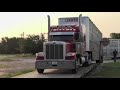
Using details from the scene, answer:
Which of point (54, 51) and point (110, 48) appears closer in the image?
point (54, 51)

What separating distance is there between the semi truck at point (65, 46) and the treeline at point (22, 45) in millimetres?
37126

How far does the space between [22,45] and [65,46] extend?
65526mm

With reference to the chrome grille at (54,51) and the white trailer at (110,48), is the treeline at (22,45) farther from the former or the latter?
the chrome grille at (54,51)

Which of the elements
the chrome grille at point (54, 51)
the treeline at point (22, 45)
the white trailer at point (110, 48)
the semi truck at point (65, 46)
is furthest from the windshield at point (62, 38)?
the treeline at point (22, 45)

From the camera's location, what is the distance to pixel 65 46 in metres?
22.4

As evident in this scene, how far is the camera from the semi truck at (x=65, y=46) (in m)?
21.8


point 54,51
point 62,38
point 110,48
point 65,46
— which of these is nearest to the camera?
point 54,51

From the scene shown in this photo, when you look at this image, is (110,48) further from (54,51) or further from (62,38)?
(54,51)

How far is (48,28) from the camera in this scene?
24.8m

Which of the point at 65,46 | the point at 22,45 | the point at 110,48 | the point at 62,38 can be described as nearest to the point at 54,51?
the point at 65,46

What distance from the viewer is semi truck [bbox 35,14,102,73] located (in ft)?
71.7

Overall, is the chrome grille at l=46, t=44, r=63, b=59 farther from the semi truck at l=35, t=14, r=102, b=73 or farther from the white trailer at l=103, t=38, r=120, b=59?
the white trailer at l=103, t=38, r=120, b=59
